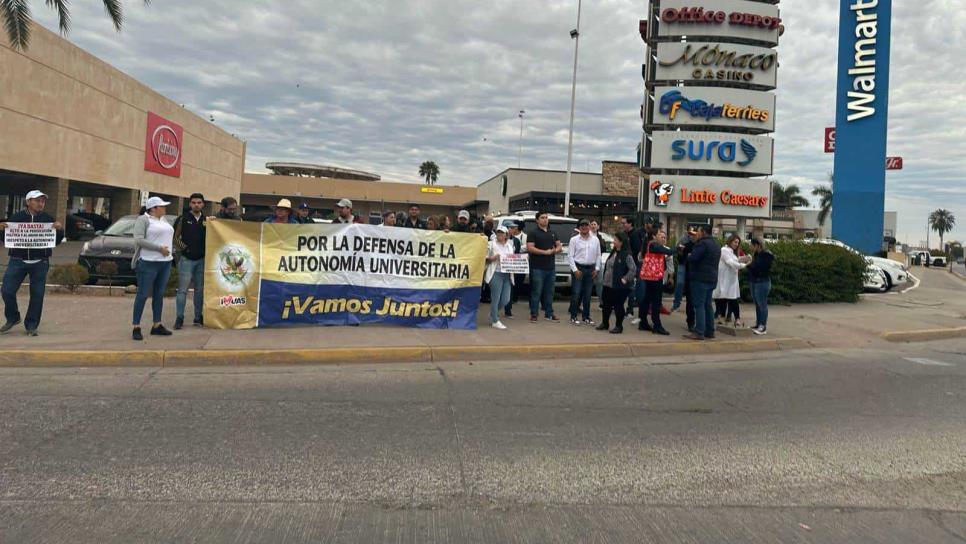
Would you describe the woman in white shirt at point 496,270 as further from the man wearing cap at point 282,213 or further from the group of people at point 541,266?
the man wearing cap at point 282,213

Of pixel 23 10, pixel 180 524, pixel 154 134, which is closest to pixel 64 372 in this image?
pixel 180 524

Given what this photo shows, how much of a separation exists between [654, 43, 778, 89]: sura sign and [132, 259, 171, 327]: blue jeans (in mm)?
23076

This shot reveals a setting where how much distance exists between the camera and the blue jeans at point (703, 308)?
954 cm

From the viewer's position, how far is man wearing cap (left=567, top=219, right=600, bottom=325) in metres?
10.4

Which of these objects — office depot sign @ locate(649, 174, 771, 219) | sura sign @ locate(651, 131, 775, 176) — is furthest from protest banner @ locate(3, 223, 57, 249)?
office depot sign @ locate(649, 174, 771, 219)

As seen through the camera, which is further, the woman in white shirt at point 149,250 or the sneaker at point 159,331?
the sneaker at point 159,331

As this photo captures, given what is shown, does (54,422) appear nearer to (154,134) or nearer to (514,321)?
(514,321)

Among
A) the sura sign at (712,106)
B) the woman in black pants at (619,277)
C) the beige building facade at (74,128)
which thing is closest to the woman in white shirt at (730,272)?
the woman in black pants at (619,277)

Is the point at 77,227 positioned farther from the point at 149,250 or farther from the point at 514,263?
the point at 514,263

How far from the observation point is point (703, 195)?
1073 inches

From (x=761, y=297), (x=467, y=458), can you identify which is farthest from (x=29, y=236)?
(x=761, y=297)

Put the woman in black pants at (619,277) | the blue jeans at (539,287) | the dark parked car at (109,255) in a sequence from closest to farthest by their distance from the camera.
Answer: the woman in black pants at (619,277), the blue jeans at (539,287), the dark parked car at (109,255)

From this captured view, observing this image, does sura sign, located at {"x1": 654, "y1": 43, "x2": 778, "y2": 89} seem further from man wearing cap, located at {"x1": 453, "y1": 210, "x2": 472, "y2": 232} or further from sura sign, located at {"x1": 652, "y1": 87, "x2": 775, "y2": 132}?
man wearing cap, located at {"x1": 453, "y1": 210, "x2": 472, "y2": 232}

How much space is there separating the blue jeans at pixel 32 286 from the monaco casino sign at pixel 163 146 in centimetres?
2905
